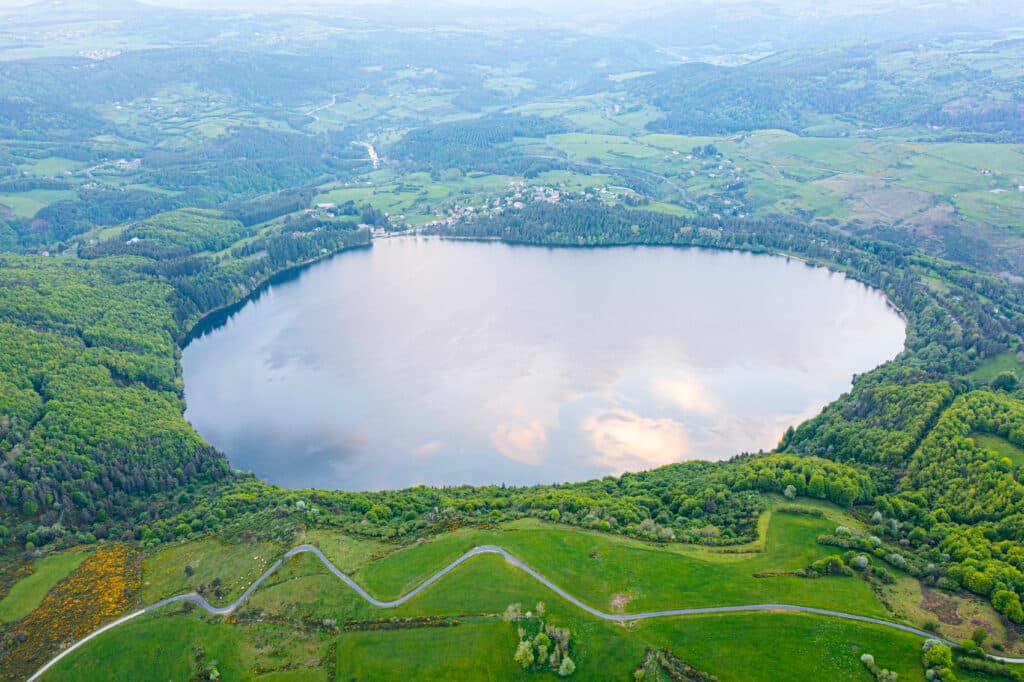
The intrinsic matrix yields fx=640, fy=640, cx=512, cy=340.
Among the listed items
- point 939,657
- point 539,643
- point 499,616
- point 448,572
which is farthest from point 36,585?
point 939,657

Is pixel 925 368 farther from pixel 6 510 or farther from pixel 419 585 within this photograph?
pixel 6 510

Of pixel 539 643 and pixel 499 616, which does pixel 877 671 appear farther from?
pixel 499 616

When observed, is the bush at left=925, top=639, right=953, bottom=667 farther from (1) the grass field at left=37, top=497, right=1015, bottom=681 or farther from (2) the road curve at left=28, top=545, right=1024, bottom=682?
(2) the road curve at left=28, top=545, right=1024, bottom=682

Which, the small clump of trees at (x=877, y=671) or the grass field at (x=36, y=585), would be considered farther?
the grass field at (x=36, y=585)

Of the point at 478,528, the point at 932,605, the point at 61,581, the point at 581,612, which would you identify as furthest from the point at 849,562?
the point at 61,581

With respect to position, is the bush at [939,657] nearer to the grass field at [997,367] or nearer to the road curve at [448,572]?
the road curve at [448,572]

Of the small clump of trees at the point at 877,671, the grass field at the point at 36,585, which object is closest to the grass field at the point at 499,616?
the small clump of trees at the point at 877,671
